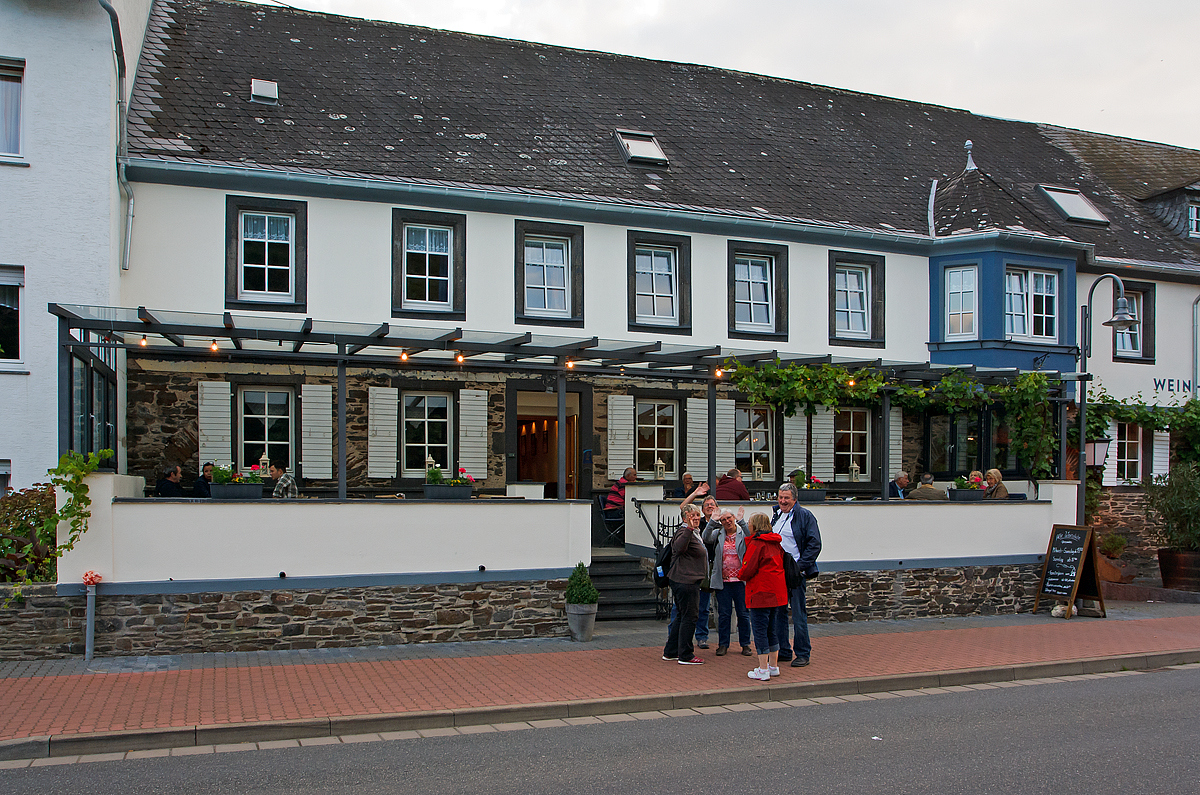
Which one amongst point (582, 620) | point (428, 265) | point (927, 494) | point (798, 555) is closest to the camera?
point (798, 555)

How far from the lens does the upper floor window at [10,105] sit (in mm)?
13562

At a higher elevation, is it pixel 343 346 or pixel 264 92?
pixel 264 92

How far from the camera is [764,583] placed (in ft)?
34.2

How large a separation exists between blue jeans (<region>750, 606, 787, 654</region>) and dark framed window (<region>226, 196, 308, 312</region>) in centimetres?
841

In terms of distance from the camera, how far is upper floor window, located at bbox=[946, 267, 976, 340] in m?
19.3

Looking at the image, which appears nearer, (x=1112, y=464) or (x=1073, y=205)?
(x=1112, y=464)

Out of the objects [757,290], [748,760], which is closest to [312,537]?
[748,760]

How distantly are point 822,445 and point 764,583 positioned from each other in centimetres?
899

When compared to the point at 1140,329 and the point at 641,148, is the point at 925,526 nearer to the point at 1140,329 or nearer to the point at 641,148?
the point at 641,148

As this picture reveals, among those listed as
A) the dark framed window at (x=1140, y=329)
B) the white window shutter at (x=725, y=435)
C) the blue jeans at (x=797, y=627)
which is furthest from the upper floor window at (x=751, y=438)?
the dark framed window at (x=1140, y=329)

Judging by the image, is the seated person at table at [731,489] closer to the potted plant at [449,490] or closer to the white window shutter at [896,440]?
the potted plant at [449,490]

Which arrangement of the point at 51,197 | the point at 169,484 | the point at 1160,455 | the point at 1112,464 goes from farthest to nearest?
1. the point at 1160,455
2. the point at 1112,464
3. the point at 51,197
4. the point at 169,484

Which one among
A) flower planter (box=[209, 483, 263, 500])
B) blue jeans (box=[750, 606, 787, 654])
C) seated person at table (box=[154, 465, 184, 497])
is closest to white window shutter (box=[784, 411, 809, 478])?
blue jeans (box=[750, 606, 787, 654])

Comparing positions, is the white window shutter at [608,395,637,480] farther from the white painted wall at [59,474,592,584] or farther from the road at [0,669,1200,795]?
the road at [0,669,1200,795]
